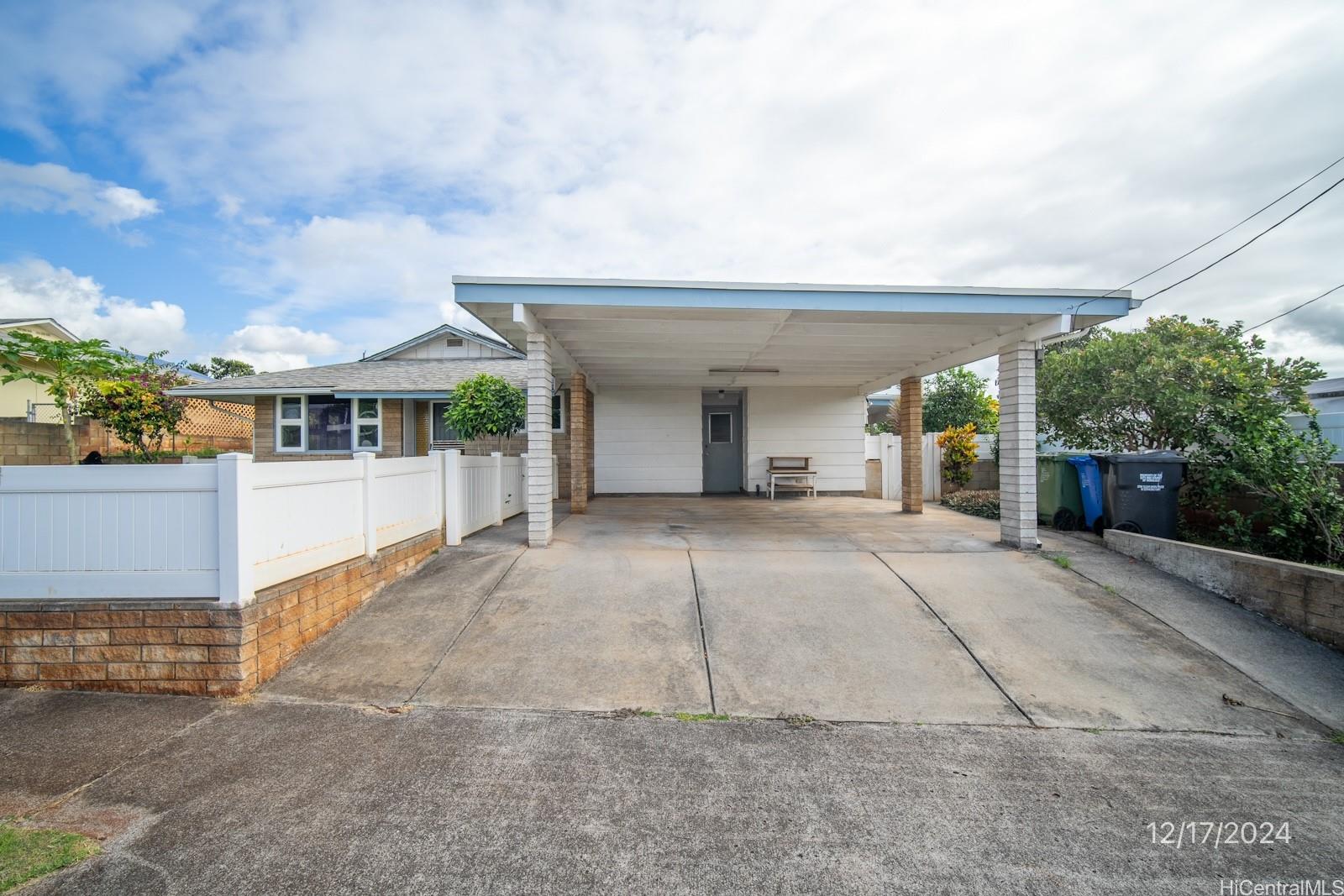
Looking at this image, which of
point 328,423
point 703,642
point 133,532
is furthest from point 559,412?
point 133,532

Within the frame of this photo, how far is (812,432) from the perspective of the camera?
12.8 m

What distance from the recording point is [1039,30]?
691 cm

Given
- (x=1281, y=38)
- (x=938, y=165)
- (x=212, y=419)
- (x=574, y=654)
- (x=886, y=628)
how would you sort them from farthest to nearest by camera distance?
(x=212, y=419) → (x=938, y=165) → (x=1281, y=38) → (x=886, y=628) → (x=574, y=654)

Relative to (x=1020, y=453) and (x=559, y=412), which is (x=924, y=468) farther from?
(x=559, y=412)

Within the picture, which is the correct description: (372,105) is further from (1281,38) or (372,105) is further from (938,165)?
(1281,38)

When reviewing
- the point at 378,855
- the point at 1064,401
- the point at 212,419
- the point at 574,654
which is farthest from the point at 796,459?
the point at 212,419

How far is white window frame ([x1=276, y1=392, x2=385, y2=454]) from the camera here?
40.7 ft

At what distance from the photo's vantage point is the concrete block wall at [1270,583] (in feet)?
13.8

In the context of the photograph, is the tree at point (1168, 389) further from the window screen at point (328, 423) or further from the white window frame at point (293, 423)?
the white window frame at point (293, 423)

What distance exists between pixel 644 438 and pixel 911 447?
538cm

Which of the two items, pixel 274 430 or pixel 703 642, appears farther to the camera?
pixel 274 430

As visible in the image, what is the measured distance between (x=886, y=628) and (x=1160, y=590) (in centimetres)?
283

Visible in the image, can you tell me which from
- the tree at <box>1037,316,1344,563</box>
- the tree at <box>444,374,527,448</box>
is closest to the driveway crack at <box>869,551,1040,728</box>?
the tree at <box>1037,316,1344,563</box>

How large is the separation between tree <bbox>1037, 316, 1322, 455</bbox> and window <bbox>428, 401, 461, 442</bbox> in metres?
11.8
